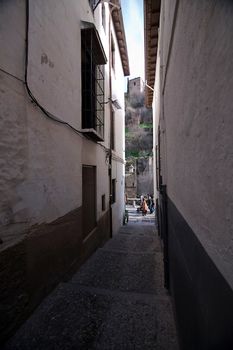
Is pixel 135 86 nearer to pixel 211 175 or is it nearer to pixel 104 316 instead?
pixel 104 316

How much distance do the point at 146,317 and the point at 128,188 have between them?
26785 millimetres

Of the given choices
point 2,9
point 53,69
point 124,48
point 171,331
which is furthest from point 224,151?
point 124,48

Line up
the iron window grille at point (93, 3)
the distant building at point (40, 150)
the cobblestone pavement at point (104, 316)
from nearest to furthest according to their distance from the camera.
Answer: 1. the cobblestone pavement at point (104, 316)
2. the distant building at point (40, 150)
3. the iron window grille at point (93, 3)

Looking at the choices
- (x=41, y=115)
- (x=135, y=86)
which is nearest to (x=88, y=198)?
(x=41, y=115)

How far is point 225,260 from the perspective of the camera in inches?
42.6

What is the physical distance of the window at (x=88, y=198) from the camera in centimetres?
615

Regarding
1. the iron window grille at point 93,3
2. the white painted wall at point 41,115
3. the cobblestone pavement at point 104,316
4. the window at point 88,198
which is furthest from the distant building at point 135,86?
the cobblestone pavement at point 104,316

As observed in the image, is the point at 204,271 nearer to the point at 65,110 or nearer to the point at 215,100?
the point at 215,100

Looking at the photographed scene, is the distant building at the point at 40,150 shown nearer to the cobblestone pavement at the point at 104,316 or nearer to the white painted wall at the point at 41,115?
the white painted wall at the point at 41,115

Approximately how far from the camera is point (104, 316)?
3314 mm

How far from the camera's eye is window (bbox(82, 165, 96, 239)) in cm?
615

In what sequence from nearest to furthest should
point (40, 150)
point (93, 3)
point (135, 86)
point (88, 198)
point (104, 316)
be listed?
1. point (104, 316)
2. point (40, 150)
3. point (88, 198)
4. point (93, 3)
5. point (135, 86)

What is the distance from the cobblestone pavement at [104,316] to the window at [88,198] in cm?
152

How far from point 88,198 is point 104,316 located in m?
3.49
